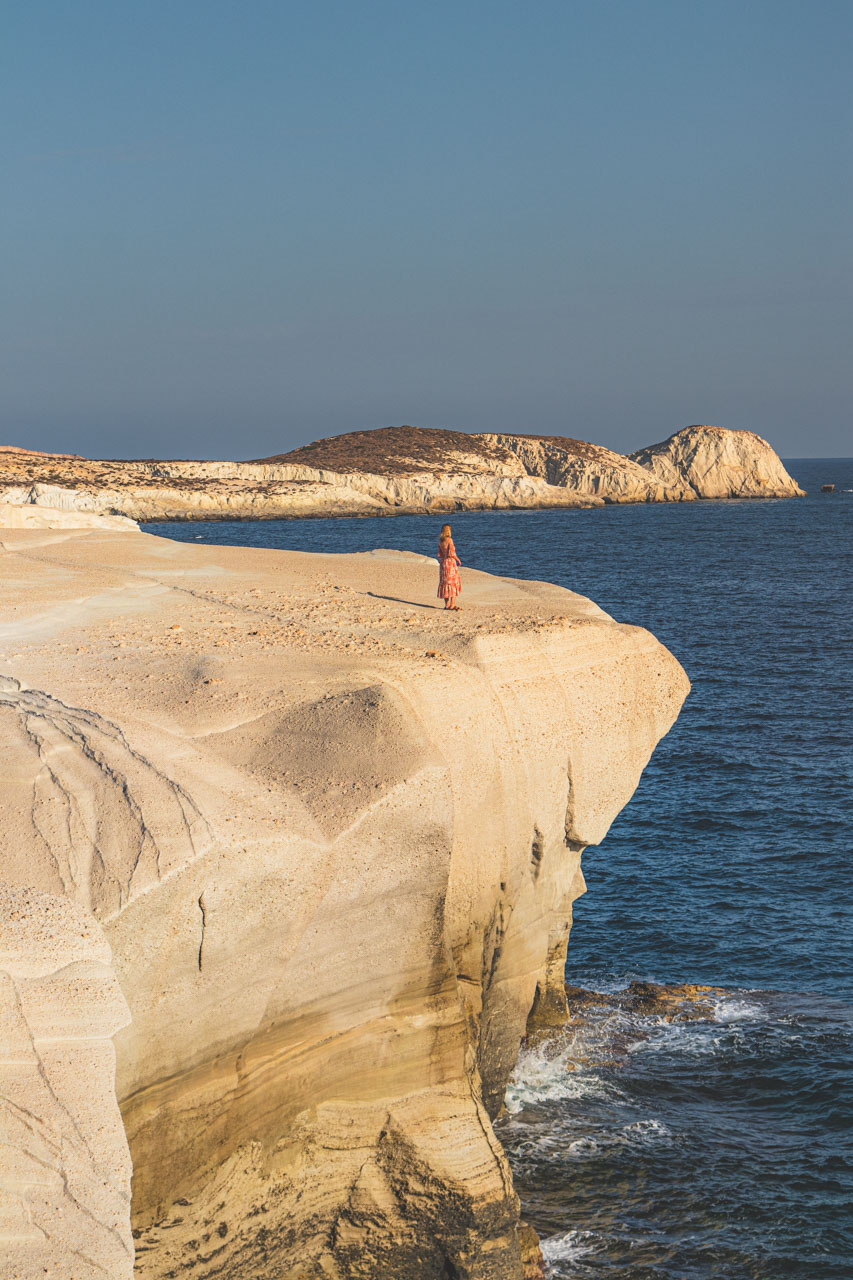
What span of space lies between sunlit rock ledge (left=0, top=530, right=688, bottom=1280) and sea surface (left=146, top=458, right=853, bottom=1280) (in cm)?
139

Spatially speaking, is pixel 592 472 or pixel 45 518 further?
pixel 592 472

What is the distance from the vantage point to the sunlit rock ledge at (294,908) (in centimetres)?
816

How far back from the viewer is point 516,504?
396 ft

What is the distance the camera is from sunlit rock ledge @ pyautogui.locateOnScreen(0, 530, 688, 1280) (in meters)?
8.16

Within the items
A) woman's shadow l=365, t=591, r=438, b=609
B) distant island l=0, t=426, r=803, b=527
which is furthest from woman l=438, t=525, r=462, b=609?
distant island l=0, t=426, r=803, b=527

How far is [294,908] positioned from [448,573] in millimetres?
7252

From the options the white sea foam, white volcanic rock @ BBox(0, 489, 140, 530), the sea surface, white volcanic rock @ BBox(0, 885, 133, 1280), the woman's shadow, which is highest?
white volcanic rock @ BBox(0, 489, 140, 530)

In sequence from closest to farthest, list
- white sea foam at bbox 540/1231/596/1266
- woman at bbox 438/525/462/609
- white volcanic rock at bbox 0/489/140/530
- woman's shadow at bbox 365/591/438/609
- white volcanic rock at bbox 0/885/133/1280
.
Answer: white volcanic rock at bbox 0/885/133/1280, white sea foam at bbox 540/1231/596/1266, woman at bbox 438/525/462/609, woman's shadow at bbox 365/591/438/609, white volcanic rock at bbox 0/489/140/530

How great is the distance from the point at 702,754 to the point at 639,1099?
13.3m

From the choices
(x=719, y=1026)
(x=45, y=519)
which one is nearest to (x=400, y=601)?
(x=719, y=1026)

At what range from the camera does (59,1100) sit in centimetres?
691

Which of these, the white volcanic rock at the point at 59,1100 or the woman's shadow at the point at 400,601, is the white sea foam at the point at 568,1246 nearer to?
the white volcanic rock at the point at 59,1100

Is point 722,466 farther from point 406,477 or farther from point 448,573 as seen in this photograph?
point 448,573

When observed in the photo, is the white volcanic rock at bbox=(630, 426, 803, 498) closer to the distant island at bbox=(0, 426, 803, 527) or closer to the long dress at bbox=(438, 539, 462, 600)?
the distant island at bbox=(0, 426, 803, 527)
